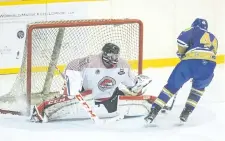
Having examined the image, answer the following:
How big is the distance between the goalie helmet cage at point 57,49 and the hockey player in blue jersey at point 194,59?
1.62 ft

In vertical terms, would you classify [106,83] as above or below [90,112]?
above

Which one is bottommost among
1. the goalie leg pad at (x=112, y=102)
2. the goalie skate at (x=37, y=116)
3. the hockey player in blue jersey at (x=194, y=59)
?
the goalie skate at (x=37, y=116)

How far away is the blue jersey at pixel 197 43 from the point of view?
12.0ft

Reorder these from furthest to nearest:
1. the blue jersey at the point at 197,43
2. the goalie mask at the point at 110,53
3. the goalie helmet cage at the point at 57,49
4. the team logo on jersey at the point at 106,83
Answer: the goalie helmet cage at the point at 57,49
the team logo on jersey at the point at 106,83
the goalie mask at the point at 110,53
the blue jersey at the point at 197,43

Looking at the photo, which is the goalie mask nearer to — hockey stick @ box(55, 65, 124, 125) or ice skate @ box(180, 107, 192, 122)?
hockey stick @ box(55, 65, 124, 125)

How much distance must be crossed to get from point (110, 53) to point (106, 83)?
22 cm

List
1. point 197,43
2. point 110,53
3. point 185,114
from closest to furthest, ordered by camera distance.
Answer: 1. point 197,43
2. point 110,53
3. point 185,114

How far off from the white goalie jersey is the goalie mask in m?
0.06

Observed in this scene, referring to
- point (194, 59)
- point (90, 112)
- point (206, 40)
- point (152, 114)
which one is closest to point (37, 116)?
point (90, 112)

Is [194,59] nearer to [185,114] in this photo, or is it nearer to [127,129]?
[185,114]

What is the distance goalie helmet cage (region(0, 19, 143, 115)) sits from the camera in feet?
13.4

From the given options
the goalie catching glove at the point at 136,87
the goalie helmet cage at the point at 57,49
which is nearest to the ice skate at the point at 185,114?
the goalie catching glove at the point at 136,87

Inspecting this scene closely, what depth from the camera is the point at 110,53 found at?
3.78 meters

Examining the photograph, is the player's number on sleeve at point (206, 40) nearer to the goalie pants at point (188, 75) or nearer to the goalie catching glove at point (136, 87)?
the goalie pants at point (188, 75)
